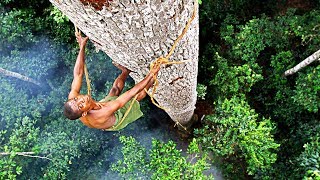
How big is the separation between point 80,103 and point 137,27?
0.60 metres

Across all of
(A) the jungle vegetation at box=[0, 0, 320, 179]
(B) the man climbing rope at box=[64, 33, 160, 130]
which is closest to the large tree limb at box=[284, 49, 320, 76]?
(A) the jungle vegetation at box=[0, 0, 320, 179]

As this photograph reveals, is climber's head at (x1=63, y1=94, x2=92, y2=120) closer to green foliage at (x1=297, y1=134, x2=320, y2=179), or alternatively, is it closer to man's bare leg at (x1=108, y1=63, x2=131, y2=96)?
→ man's bare leg at (x1=108, y1=63, x2=131, y2=96)

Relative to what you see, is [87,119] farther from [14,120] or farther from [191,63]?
[14,120]

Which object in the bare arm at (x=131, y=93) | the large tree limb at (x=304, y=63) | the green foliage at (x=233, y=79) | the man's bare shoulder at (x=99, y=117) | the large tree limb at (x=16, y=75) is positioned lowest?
the large tree limb at (x=16, y=75)

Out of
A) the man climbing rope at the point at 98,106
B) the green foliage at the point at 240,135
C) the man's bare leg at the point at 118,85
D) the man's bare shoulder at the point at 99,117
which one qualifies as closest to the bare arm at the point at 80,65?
the man climbing rope at the point at 98,106

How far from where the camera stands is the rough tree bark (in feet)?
6.31

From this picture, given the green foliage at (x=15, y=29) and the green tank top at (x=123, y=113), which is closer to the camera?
the green tank top at (x=123, y=113)

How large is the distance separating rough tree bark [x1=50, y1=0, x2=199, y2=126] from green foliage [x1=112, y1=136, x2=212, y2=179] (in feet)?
4.61

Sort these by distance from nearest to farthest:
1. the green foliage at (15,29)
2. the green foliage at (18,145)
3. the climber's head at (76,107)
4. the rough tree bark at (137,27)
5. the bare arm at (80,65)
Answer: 1. the rough tree bark at (137,27)
2. the climber's head at (76,107)
3. the bare arm at (80,65)
4. the green foliage at (18,145)
5. the green foliage at (15,29)

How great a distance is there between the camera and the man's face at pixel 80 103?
223cm

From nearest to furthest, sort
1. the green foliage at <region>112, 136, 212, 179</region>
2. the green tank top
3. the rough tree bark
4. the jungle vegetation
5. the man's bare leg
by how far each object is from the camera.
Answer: the rough tree bark, the green tank top, the man's bare leg, the green foliage at <region>112, 136, 212, 179</region>, the jungle vegetation

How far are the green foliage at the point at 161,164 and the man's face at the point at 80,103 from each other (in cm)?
211

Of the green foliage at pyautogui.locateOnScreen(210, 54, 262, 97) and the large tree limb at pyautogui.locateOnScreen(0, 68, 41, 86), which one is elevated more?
the green foliage at pyautogui.locateOnScreen(210, 54, 262, 97)

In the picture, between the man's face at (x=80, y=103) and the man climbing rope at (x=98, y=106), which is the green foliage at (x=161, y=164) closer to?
the man climbing rope at (x=98, y=106)
